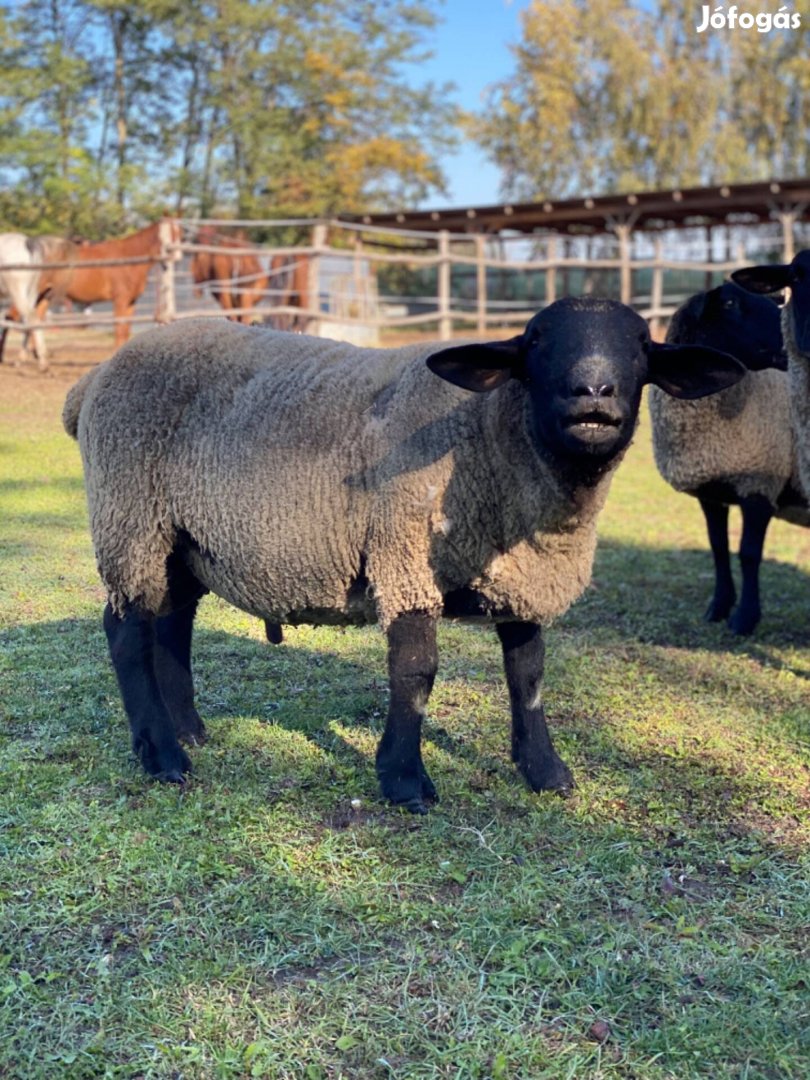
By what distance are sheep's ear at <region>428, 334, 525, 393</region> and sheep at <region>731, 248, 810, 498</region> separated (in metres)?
2.06

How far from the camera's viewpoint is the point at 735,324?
6.60 m

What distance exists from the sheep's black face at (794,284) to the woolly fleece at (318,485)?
6.60 ft

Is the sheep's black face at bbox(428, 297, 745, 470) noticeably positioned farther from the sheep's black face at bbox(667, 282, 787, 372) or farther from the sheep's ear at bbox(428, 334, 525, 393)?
the sheep's black face at bbox(667, 282, 787, 372)

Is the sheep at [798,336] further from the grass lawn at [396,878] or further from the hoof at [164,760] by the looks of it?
the hoof at [164,760]

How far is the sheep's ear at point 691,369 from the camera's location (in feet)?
12.2

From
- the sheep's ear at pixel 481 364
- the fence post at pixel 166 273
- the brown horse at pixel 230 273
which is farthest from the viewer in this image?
the brown horse at pixel 230 273

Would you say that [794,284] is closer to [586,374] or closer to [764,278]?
[764,278]

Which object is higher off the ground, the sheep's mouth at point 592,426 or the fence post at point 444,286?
the fence post at point 444,286

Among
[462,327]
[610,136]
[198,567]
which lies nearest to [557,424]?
[198,567]

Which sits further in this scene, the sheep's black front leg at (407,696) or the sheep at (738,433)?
the sheep at (738,433)

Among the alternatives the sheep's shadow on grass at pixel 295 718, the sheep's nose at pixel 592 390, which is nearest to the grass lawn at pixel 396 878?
the sheep's shadow on grass at pixel 295 718

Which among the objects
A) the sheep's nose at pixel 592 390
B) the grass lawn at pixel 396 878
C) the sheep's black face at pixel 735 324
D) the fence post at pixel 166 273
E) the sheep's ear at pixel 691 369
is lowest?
the grass lawn at pixel 396 878

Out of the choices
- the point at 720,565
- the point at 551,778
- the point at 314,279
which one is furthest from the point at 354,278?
the point at 551,778

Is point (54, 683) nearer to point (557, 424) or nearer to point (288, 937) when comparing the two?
point (288, 937)
